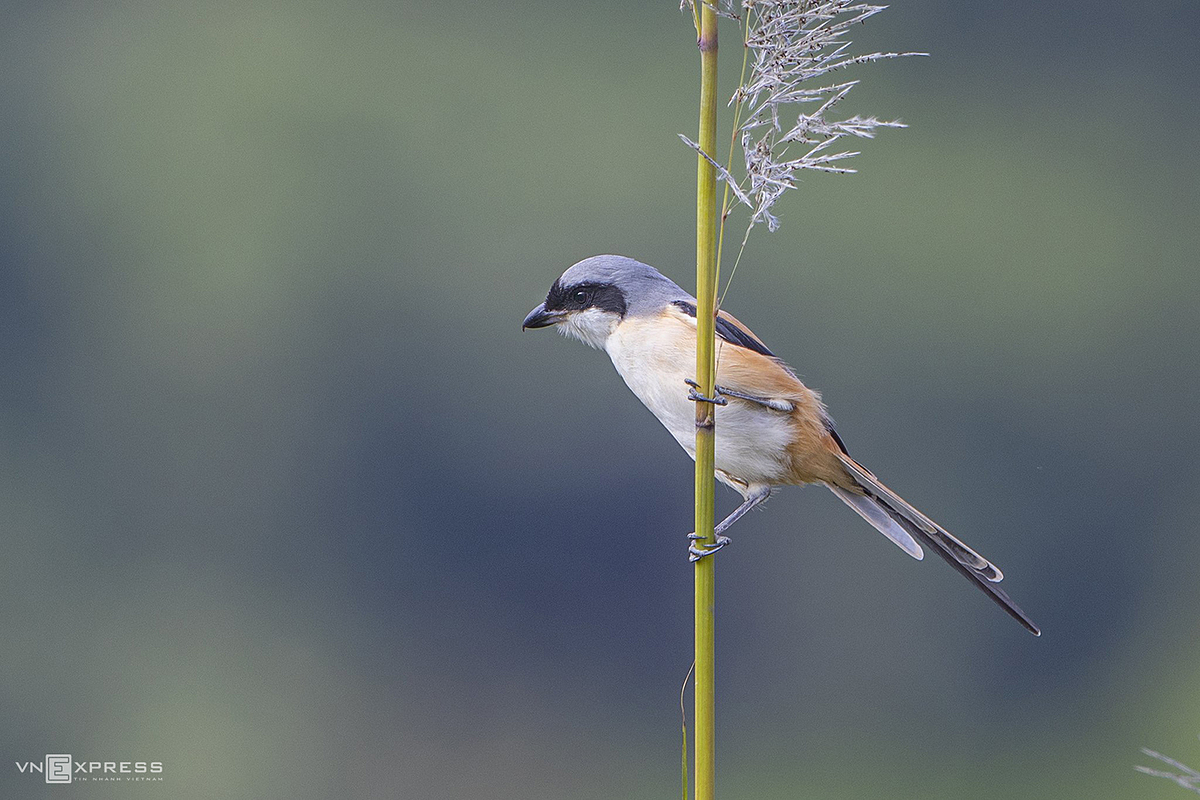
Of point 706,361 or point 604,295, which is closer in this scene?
point 706,361

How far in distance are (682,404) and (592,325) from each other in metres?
0.26

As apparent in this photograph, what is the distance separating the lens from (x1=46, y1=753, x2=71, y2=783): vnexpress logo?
8722 mm

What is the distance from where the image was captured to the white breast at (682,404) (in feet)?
6.28

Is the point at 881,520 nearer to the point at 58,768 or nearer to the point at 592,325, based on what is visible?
the point at 592,325

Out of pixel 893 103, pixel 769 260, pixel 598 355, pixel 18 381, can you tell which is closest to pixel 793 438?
pixel 598 355

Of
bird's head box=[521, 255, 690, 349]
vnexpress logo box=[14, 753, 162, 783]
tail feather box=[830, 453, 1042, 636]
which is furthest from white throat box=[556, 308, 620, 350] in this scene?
vnexpress logo box=[14, 753, 162, 783]

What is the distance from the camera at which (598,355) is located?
10.8 meters

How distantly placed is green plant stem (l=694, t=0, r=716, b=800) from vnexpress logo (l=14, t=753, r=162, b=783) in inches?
334

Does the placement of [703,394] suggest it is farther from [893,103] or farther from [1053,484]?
[893,103]

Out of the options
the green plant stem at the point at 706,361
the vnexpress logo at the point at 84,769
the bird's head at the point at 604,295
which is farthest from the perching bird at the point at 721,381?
the vnexpress logo at the point at 84,769

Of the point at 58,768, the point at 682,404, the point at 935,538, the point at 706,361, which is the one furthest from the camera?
the point at 58,768

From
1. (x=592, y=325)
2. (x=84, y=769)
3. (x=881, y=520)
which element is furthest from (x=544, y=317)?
(x=84, y=769)

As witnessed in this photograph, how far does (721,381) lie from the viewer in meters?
2.02

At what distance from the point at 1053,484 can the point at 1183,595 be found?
3.06m
